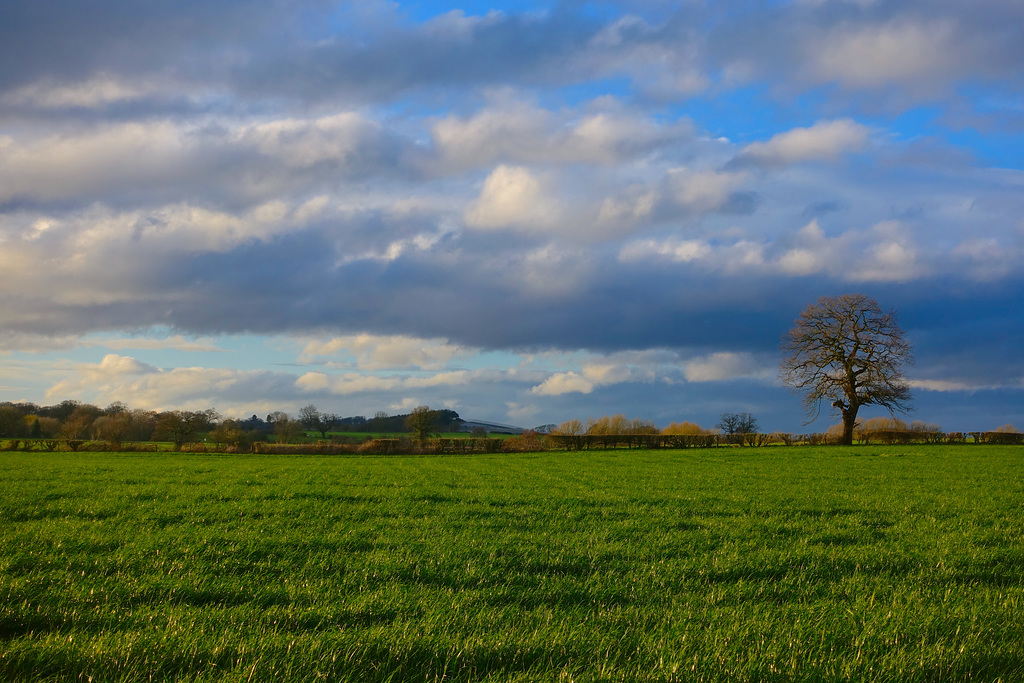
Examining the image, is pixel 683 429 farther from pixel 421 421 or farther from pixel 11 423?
pixel 11 423

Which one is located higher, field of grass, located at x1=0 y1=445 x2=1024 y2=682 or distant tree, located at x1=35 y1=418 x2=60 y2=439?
field of grass, located at x1=0 y1=445 x2=1024 y2=682

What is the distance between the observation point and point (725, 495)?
18.4 metres

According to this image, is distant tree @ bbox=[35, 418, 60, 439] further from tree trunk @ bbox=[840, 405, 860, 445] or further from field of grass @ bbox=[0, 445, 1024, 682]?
tree trunk @ bbox=[840, 405, 860, 445]

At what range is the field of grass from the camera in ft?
15.6

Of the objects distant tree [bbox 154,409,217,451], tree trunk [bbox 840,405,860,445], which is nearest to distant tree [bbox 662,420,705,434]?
tree trunk [bbox 840,405,860,445]

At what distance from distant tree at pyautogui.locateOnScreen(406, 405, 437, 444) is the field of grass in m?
75.6

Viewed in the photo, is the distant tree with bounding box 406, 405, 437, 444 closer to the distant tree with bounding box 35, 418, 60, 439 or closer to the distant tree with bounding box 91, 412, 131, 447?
the distant tree with bounding box 91, 412, 131, 447

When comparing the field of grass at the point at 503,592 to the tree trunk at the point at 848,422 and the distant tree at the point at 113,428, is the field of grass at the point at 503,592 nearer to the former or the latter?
the tree trunk at the point at 848,422

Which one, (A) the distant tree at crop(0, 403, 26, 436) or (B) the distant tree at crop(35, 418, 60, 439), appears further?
(B) the distant tree at crop(35, 418, 60, 439)

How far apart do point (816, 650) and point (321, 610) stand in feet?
16.4

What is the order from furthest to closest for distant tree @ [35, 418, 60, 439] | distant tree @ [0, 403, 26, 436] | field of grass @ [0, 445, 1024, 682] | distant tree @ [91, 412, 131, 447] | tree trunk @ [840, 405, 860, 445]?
1. distant tree @ [35, 418, 60, 439]
2. distant tree @ [0, 403, 26, 436]
3. distant tree @ [91, 412, 131, 447]
4. tree trunk @ [840, 405, 860, 445]
5. field of grass @ [0, 445, 1024, 682]

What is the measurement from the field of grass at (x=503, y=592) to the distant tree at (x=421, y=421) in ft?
248

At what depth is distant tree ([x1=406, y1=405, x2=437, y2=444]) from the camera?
90312 millimetres

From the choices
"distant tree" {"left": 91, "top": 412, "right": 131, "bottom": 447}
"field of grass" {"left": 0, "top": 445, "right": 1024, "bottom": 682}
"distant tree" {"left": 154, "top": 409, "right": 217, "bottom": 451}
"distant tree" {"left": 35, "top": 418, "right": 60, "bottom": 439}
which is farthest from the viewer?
"distant tree" {"left": 35, "top": 418, "right": 60, "bottom": 439}
